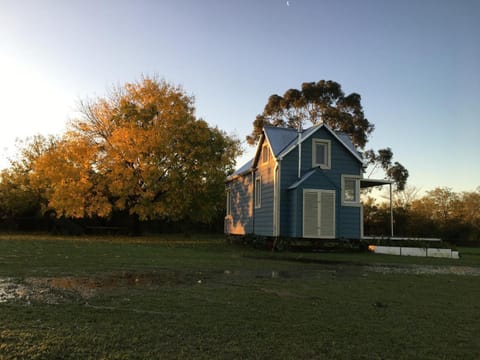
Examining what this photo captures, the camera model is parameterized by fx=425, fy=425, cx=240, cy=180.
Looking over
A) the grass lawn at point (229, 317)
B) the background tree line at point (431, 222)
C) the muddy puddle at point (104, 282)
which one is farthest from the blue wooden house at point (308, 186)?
the background tree line at point (431, 222)

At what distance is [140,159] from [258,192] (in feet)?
26.1

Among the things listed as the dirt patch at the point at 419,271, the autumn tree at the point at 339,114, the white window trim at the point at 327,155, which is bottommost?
the dirt patch at the point at 419,271

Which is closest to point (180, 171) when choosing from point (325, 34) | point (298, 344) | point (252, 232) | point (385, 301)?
point (252, 232)

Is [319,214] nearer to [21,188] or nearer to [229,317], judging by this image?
[229,317]

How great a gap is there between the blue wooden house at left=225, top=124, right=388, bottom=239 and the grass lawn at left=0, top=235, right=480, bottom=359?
10.8m

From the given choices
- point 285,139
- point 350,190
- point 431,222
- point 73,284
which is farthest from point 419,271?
point 431,222

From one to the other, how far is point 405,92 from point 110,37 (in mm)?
15075

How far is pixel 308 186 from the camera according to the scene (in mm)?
19547

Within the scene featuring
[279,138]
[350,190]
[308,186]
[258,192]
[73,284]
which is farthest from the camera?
[258,192]

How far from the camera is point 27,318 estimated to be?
181 inches

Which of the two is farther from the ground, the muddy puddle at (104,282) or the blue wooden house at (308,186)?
the blue wooden house at (308,186)

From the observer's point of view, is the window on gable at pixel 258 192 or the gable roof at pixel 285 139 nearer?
the gable roof at pixel 285 139

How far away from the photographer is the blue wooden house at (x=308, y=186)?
19.6 meters

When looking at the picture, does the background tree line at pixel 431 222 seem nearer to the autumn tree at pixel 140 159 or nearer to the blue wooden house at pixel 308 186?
the blue wooden house at pixel 308 186
